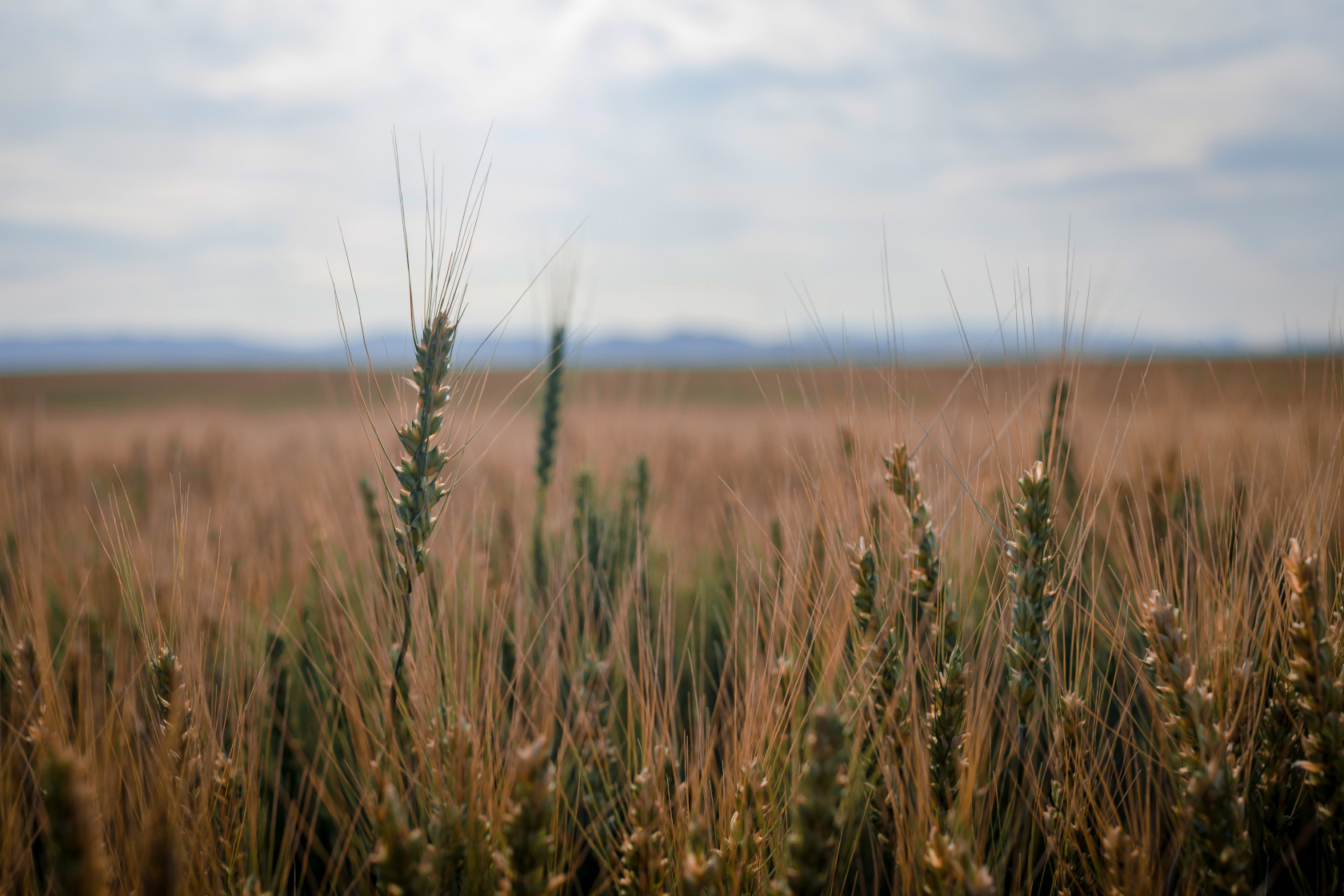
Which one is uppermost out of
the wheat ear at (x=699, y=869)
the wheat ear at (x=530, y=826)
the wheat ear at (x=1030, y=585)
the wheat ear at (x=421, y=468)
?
the wheat ear at (x=421, y=468)

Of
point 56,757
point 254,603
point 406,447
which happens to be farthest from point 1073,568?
point 254,603

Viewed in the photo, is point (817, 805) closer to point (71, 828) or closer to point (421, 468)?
point (421, 468)

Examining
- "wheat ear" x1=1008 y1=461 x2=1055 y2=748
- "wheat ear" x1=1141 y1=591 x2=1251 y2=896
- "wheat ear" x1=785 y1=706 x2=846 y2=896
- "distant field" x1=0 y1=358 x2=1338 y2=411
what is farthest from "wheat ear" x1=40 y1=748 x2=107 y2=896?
"wheat ear" x1=1141 y1=591 x2=1251 y2=896

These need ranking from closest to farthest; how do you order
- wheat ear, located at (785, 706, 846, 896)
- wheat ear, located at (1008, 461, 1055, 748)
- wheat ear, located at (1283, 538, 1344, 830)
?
wheat ear, located at (785, 706, 846, 896), wheat ear, located at (1283, 538, 1344, 830), wheat ear, located at (1008, 461, 1055, 748)

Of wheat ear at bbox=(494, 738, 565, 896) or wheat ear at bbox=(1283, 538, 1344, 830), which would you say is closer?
wheat ear at bbox=(494, 738, 565, 896)

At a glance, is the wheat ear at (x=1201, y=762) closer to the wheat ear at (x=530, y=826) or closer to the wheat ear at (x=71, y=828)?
the wheat ear at (x=530, y=826)

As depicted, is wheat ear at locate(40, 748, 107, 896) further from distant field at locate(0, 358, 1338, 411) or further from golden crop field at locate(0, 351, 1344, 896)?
distant field at locate(0, 358, 1338, 411)

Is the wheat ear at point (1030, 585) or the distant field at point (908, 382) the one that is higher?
the distant field at point (908, 382)

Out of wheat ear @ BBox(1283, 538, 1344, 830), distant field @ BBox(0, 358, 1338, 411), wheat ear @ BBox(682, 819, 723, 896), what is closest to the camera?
wheat ear @ BBox(682, 819, 723, 896)

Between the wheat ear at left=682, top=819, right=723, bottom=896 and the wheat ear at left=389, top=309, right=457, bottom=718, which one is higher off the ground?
the wheat ear at left=389, top=309, right=457, bottom=718

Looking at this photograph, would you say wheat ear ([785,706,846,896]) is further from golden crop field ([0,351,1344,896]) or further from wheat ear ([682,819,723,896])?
wheat ear ([682,819,723,896])


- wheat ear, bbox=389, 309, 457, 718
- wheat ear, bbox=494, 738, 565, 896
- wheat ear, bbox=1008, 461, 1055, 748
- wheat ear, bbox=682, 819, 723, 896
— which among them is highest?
wheat ear, bbox=389, 309, 457, 718

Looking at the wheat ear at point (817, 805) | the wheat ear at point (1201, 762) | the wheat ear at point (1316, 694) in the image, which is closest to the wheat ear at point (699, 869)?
the wheat ear at point (817, 805)

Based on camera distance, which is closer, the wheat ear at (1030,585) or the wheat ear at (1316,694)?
the wheat ear at (1316,694)
